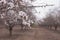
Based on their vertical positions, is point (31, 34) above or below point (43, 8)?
below

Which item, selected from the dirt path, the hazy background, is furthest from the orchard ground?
the hazy background

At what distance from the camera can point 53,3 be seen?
13.3 ft

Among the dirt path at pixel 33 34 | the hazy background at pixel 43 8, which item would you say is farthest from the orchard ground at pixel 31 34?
the hazy background at pixel 43 8

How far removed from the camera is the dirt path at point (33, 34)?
3.95m

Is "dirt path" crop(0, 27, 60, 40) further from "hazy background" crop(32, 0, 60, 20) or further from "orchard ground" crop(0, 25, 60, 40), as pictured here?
"hazy background" crop(32, 0, 60, 20)

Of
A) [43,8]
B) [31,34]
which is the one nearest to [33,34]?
[31,34]

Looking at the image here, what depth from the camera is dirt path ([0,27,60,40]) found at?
156 inches

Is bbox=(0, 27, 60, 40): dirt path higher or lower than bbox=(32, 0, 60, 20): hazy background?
lower

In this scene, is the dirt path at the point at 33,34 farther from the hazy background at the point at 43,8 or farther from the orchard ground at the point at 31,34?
the hazy background at the point at 43,8

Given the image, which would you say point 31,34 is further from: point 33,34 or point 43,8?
point 43,8

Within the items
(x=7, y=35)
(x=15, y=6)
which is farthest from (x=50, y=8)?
(x=7, y=35)

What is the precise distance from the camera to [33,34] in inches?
157

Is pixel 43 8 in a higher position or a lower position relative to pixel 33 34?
higher

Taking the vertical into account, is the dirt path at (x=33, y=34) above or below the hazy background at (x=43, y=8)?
below
